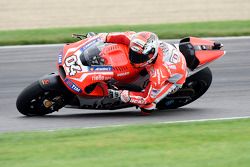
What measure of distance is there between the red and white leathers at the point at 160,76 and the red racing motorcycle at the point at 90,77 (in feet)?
0.53

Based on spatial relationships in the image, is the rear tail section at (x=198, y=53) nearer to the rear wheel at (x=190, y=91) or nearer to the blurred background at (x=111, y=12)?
the rear wheel at (x=190, y=91)

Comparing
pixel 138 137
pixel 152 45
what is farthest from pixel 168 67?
pixel 138 137

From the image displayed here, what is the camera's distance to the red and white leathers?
11.2 meters

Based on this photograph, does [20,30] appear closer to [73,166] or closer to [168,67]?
[168,67]

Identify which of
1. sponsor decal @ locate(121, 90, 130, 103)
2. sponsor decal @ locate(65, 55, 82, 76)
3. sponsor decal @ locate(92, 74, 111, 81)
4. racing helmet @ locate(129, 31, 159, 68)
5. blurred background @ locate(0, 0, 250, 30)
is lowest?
blurred background @ locate(0, 0, 250, 30)

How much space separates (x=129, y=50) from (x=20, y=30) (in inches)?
345

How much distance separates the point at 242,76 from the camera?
1455 centimetres

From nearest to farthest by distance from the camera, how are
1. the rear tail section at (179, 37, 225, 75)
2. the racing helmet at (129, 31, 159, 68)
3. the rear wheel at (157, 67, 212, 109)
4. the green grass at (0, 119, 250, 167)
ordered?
the green grass at (0, 119, 250, 167) < the racing helmet at (129, 31, 159, 68) < the rear tail section at (179, 37, 225, 75) < the rear wheel at (157, 67, 212, 109)

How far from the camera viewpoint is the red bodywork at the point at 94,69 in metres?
11.1

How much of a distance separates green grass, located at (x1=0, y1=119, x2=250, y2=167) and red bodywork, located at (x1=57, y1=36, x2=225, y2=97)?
1174 millimetres

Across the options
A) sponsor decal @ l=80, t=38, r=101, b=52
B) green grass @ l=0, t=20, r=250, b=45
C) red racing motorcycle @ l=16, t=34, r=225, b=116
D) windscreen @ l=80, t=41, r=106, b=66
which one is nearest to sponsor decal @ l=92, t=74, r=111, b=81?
red racing motorcycle @ l=16, t=34, r=225, b=116

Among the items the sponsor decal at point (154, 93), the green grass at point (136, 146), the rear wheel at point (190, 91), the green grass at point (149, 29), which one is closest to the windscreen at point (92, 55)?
the sponsor decal at point (154, 93)

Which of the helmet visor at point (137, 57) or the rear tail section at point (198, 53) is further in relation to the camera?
the rear tail section at point (198, 53)

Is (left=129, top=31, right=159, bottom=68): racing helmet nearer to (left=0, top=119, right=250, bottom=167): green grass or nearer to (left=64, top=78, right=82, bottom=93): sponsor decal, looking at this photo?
(left=64, top=78, right=82, bottom=93): sponsor decal
